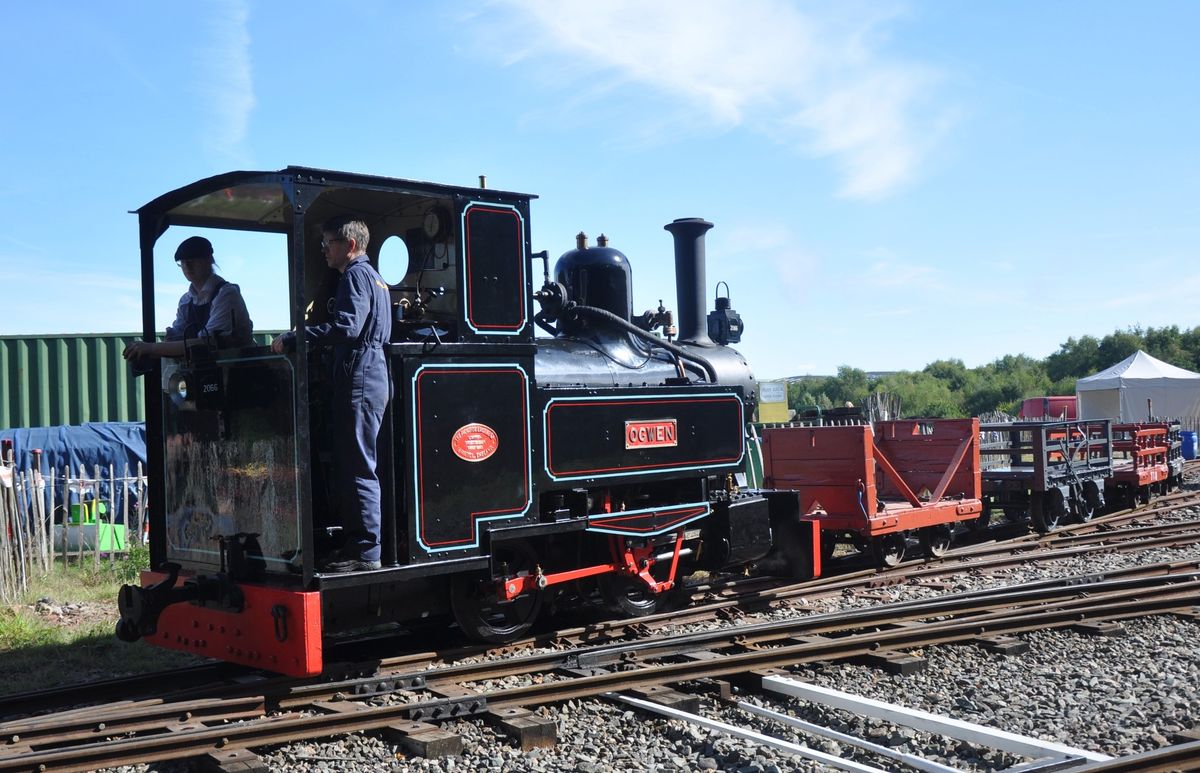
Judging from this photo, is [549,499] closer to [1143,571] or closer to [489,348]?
[489,348]

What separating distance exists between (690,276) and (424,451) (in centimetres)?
364

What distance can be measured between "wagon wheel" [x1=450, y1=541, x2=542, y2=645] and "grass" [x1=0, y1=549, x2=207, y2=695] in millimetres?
1850

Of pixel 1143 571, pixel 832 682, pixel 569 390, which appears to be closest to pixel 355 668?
pixel 569 390

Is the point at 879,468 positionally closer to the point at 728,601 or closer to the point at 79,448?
the point at 728,601

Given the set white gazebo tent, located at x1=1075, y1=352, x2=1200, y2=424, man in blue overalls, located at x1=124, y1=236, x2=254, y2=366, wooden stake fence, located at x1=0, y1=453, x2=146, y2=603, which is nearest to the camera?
man in blue overalls, located at x1=124, y1=236, x2=254, y2=366

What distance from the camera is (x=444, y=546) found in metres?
5.50

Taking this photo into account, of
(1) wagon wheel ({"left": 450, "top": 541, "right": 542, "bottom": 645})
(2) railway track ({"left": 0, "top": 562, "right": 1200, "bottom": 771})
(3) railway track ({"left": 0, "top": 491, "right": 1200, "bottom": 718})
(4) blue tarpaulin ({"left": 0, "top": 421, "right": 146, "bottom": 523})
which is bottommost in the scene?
(3) railway track ({"left": 0, "top": 491, "right": 1200, "bottom": 718})

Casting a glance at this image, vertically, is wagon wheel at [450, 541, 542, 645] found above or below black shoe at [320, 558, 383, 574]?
below

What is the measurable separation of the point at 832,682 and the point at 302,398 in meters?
3.02

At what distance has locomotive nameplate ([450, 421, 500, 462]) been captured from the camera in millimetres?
5535

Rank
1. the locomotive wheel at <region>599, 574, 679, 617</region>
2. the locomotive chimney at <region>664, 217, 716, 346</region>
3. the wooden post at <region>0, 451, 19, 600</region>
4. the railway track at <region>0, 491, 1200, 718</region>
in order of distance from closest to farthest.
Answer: the railway track at <region>0, 491, 1200, 718</region>
the locomotive wheel at <region>599, 574, 679, 617</region>
the locomotive chimney at <region>664, 217, 716, 346</region>
the wooden post at <region>0, 451, 19, 600</region>

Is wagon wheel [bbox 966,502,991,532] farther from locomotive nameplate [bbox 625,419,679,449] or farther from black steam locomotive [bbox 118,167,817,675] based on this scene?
locomotive nameplate [bbox 625,419,679,449]

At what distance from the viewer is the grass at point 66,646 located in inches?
241

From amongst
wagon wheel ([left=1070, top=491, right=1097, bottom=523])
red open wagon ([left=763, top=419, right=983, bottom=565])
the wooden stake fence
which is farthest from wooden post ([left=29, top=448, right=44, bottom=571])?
wagon wheel ([left=1070, top=491, right=1097, bottom=523])
